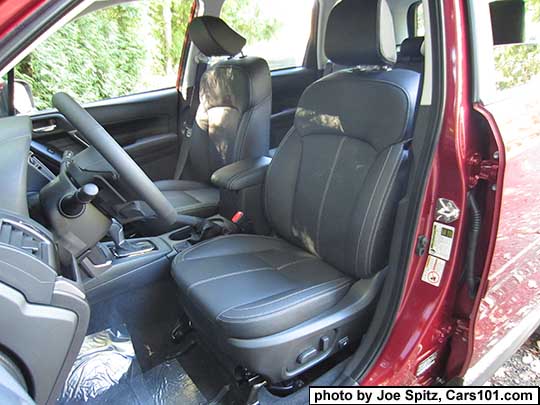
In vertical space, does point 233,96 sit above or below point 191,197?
above

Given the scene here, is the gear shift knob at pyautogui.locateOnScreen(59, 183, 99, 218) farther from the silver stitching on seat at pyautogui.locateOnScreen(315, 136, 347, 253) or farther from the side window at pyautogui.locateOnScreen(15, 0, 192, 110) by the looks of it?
the side window at pyautogui.locateOnScreen(15, 0, 192, 110)

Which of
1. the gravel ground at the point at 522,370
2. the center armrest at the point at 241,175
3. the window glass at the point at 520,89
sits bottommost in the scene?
the gravel ground at the point at 522,370

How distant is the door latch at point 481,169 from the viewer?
3.63ft

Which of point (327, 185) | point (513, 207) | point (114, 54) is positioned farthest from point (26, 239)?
point (114, 54)

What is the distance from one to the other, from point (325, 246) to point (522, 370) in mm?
1012

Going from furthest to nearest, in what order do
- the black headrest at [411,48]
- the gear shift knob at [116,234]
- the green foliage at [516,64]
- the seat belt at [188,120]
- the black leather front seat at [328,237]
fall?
the seat belt at [188,120] → the black headrest at [411,48] → the gear shift knob at [116,234] → the black leather front seat at [328,237] → the green foliage at [516,64]

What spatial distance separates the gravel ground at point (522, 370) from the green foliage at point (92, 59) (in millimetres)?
2653

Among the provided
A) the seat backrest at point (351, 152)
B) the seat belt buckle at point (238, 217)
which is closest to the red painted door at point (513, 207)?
the seat backrest at point (351, 152)

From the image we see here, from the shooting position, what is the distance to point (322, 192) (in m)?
1.58

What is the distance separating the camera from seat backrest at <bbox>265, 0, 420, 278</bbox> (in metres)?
1.36

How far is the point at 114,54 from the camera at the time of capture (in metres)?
3.92

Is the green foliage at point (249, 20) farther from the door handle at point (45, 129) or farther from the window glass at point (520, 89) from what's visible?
the window glass at point (520, 89)

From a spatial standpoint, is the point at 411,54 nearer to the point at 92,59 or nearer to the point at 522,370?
the point at 522,370

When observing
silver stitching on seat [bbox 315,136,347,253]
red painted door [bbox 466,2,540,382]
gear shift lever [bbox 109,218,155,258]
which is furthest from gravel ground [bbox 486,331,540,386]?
gear shift lever [bbox 109,218,155,258]
